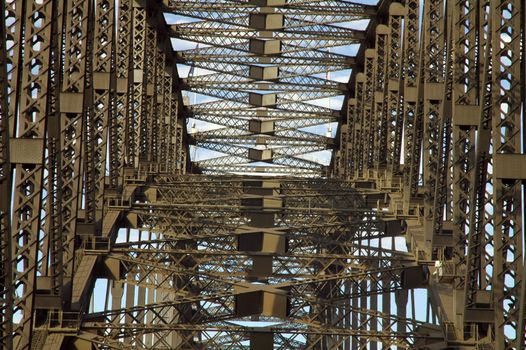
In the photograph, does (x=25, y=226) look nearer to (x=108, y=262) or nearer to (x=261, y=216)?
(x=108, y=262)

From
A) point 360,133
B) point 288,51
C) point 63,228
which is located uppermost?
point 288,51

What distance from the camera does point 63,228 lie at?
3384 centimetres

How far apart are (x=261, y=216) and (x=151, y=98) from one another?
13.2m

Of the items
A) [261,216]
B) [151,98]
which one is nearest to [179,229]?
[261,216]

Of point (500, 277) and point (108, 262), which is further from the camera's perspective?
point (108, 262)

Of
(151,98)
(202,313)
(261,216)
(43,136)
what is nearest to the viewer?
(43,136)

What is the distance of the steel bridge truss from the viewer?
27359 millimetres

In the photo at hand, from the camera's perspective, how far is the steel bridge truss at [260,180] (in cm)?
2736

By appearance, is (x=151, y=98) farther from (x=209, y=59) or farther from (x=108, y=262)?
(x=108, y=262)

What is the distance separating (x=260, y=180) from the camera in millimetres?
51531

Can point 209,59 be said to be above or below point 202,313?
above

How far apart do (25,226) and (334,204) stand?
26.8m

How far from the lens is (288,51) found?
6338cm

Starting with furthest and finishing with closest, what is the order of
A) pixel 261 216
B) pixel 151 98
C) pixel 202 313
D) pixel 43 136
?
pixel 151 98 < pixel 261 216 < pixel 202 313 < pixel 43 136
